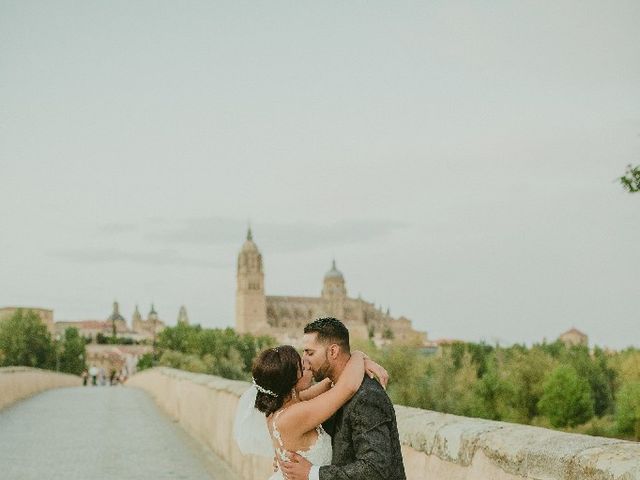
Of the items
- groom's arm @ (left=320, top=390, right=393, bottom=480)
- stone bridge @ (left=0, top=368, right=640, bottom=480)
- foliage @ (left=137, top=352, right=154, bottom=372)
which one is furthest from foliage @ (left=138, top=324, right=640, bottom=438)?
foliage @ (left=137, top=352, right=154, bottom=372)

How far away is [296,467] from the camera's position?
3352mm

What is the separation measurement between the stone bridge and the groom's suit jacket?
0.61 m

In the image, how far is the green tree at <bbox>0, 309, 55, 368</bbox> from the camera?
12050 centimetres

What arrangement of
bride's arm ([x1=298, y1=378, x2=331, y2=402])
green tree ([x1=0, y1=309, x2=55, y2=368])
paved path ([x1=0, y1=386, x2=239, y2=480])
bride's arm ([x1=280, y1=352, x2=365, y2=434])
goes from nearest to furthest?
bride's arm ([x1=280, y1=352, x2=365, y2=434]) → bride's arm ([x1=298, y1=378, x2=331, y2=402]) → paved path ([x1=0, y1=386, x2=239, y2=480]) → green tree ([x1=0, y1=309, x2=55, y2=368])

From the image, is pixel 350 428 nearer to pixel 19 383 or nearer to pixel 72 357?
pixel 19 383

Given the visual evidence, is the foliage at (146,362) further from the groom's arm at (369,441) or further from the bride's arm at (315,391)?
the groom's arm at (369,441)

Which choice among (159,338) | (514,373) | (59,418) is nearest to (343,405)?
(59,418)

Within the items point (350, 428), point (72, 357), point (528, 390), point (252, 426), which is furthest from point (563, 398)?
point (72, 357)

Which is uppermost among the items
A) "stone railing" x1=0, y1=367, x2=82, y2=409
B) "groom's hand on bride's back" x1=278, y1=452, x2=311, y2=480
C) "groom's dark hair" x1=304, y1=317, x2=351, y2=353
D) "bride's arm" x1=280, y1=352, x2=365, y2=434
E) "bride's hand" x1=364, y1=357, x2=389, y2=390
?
Answer: "groom's dark hair" x1=304, y1=317, x2=351, y2=353

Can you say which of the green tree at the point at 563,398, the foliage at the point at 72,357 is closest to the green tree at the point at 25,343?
the foliage at the point at 72,357

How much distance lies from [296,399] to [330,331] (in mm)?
371

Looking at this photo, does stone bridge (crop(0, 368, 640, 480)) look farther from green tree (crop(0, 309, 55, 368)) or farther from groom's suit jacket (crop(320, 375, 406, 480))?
green tree (crop(0, 309, 55, 368))

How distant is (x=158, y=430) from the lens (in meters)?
14.4

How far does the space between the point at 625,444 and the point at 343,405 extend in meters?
0.98
